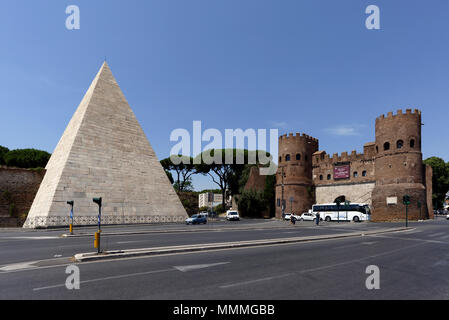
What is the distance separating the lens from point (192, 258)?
9.62 metres

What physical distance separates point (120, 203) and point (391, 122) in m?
36.3

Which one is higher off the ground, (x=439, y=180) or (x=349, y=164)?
(x=349, y=164)

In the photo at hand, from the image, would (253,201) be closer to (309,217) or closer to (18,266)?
(309,217)

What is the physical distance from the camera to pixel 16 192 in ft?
106

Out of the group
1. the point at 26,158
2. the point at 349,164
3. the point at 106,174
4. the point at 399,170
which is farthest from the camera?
the point at 26,158

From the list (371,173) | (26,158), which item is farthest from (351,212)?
(26,158)

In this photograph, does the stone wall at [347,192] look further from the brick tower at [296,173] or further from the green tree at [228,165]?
the green tree at [228,165]

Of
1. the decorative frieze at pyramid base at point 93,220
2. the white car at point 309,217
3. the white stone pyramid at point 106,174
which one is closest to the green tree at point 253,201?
the white car at point 309,217

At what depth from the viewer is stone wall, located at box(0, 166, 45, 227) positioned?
31.1 metres

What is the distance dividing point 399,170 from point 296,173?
639 inches

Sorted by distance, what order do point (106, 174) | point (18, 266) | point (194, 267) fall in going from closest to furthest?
point (194, 267), point (18, 266), point (106, 174)

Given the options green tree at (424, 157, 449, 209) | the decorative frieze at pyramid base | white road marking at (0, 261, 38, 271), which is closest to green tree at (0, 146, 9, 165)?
the decorative frieze at pyramid base
